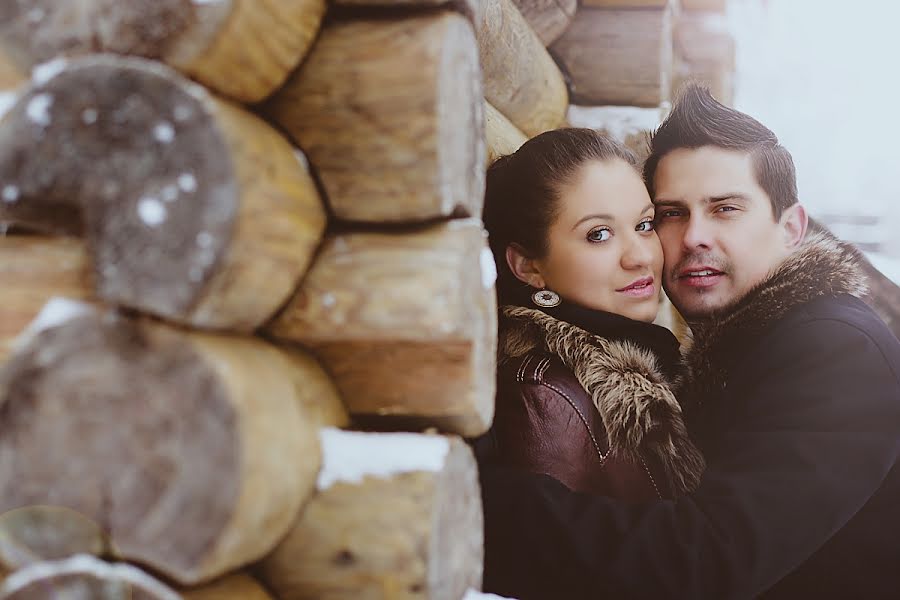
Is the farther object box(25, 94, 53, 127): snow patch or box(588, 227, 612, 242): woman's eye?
box(588, 227, 612, 242): woman's eye

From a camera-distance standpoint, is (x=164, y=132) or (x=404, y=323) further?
(x=404, y=323)

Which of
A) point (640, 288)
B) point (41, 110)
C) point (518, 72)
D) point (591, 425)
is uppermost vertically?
point (41, 110)

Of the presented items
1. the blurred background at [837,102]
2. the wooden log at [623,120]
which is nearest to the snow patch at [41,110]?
the wooden log at [623,120]

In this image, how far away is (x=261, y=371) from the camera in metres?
1.02

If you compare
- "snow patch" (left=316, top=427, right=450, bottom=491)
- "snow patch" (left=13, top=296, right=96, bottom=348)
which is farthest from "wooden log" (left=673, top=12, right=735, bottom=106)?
"snow patch" (left=13, top=296, right=96, bottom=348)

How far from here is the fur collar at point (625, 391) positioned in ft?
6.00

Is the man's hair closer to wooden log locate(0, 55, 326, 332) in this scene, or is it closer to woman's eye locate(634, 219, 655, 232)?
woman's eye locate(634, 219, 655, 232)

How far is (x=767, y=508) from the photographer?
1.57 m

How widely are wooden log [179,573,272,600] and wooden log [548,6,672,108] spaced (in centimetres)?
247

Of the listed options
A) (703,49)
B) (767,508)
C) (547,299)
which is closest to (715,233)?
(547,299)

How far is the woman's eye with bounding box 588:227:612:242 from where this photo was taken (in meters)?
2.15

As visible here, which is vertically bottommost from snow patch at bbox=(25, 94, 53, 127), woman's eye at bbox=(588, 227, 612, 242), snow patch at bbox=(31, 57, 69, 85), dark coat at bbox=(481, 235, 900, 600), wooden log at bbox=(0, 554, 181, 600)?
dark coat at bbox=(481, 235, 900, 600)

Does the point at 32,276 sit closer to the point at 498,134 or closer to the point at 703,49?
the point at 498,134

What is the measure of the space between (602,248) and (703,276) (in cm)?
35
